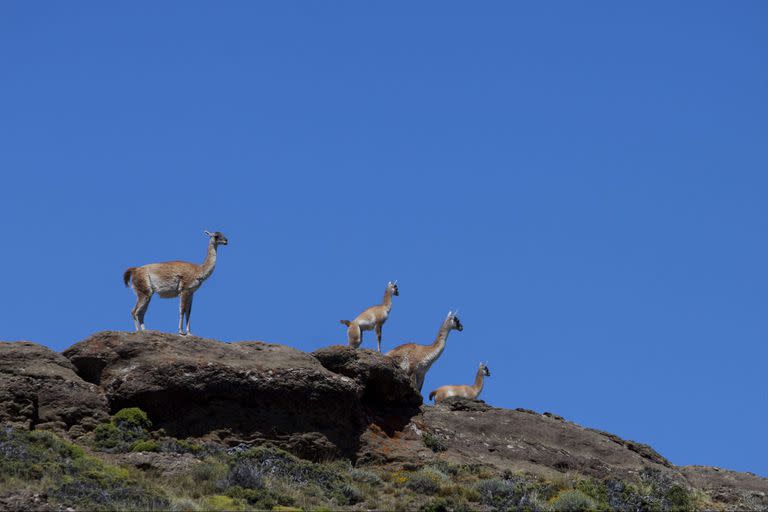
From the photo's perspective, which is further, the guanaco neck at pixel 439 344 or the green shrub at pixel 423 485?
the guanaco neck at pixel 439 344

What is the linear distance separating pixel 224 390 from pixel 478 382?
1950cm

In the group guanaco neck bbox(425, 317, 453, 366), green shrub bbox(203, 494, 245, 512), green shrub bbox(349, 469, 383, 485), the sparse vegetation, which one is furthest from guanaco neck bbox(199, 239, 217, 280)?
green shrub bbox(203, 494, 245, 512)

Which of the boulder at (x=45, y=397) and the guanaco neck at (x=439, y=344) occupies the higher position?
the guanaco neck at (x=439, y=344)

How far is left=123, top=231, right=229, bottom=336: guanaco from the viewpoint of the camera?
1426 inches

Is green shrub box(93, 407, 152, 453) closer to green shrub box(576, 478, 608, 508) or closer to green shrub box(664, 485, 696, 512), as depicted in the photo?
green shrub box(576, 478, 608, 508)

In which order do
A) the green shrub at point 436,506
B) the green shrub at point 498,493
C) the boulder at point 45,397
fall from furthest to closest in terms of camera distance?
the boulder at point 45,397
the green shrub at point 498,493
the green shrub at point 436,506

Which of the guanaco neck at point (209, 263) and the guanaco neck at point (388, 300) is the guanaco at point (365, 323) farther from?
the guanaco neck at point (209, 263)

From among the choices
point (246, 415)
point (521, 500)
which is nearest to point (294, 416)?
point (246, 415)

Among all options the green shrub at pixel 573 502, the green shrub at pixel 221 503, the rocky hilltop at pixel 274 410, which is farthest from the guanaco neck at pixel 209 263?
the green shrub at pixel 573 502

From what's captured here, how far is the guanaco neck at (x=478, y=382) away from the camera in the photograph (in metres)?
48.0

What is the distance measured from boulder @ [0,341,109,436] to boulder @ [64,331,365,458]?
53 centimetres

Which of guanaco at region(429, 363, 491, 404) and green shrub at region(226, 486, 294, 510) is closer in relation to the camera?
green shrub at region(226, 486, 294, 510)

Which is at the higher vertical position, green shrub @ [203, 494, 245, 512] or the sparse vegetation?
the sparse vegetation

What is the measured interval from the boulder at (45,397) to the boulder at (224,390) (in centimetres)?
53
